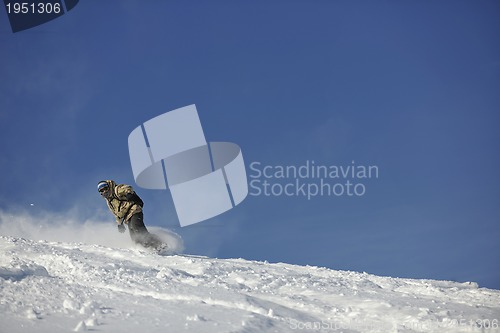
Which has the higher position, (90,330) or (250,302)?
(250,302)

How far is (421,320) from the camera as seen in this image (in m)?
5.44

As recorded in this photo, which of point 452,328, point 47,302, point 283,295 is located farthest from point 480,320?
point 47,302

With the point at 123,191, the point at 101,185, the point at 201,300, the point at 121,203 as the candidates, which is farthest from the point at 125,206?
the point at 201,300

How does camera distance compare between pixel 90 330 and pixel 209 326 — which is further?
pixel 209 326

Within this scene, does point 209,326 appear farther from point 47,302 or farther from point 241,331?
point 47,302

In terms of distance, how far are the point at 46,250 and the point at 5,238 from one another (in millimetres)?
1275

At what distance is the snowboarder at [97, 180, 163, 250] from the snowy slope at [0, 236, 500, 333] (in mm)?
3295

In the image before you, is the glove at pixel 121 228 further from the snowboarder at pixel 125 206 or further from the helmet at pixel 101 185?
the helmet at pixel 101 185

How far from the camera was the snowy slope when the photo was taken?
472cm

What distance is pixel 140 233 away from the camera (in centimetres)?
1162

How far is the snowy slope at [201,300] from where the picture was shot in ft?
15.5

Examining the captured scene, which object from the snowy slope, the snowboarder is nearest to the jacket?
the snowboarder

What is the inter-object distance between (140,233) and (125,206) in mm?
817

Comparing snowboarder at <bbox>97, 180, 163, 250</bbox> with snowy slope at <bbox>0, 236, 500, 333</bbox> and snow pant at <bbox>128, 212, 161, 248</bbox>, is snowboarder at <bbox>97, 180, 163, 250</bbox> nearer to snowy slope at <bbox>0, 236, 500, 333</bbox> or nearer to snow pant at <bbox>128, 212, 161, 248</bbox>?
snow pant at <bbox>128, 212, 161, 248</bbox>
